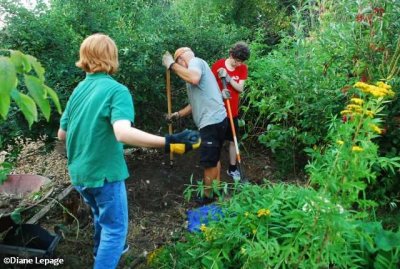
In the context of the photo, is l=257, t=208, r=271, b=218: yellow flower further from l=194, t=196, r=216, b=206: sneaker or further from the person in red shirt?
the person in red shirt

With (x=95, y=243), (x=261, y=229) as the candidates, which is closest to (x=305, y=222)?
(x=261, y=229)

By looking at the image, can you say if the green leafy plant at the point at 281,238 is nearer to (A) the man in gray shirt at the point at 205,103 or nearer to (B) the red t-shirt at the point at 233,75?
(A) the man in gray shirt at the point at 205,103

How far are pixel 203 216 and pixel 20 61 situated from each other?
2.36 m

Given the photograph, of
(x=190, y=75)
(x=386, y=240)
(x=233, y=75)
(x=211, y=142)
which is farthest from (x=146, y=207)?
(x=386, y=240)

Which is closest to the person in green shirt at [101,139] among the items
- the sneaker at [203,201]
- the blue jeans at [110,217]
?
the blue jeans at [110,217]

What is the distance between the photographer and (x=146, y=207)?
13.4 ft

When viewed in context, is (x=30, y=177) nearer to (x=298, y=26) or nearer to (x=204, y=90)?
(x=204, y=90)

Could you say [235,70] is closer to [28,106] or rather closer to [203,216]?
[203,216]

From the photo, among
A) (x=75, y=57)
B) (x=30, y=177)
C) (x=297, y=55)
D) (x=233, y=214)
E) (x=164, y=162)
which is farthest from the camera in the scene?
(x=164, y=162)

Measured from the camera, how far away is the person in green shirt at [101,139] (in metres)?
2.35

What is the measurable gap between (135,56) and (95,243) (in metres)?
1.97

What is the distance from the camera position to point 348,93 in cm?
368

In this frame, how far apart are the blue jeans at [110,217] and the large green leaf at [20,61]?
1508 mm

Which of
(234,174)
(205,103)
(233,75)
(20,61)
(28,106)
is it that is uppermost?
(20,61)
